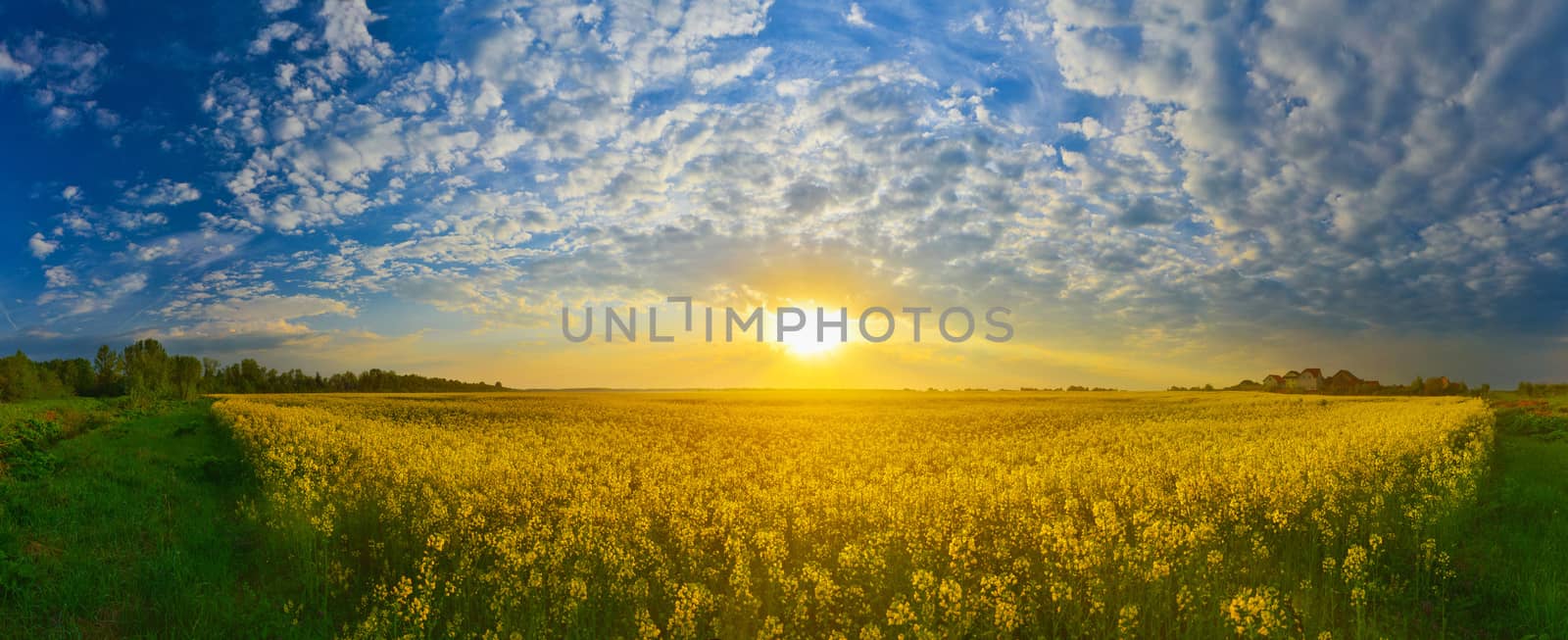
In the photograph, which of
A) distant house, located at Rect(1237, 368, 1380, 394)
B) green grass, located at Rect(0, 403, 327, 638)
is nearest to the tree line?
green grass, located at Rect(0, 403, 327, 638)

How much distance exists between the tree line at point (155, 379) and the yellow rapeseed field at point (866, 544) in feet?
174

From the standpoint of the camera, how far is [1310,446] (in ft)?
55.6

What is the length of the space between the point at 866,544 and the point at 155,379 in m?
110

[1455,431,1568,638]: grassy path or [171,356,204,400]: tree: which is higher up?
[171,356,204,400]: tree

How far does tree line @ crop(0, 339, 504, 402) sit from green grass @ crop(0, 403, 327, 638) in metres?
44.9

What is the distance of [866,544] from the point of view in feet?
25.3

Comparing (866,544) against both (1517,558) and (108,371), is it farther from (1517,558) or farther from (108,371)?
(108,371)

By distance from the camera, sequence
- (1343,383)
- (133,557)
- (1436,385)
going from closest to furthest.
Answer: (133,557) → (1436,385) → (1343,383)

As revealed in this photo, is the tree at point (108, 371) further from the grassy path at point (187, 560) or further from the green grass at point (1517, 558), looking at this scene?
the green grass at point (1517, 558)

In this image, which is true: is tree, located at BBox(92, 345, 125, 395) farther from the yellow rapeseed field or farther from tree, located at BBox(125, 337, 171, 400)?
the yellow rapeseed field

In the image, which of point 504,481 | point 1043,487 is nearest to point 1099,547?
point 1043,487

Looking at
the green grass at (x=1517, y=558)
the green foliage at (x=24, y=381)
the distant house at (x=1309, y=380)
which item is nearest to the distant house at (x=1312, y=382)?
the distant house at (x=1309, y=380)

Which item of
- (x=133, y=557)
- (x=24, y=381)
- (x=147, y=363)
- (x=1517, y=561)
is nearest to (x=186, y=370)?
(x=147, y=363)

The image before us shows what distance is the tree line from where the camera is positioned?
7031 centimetres
